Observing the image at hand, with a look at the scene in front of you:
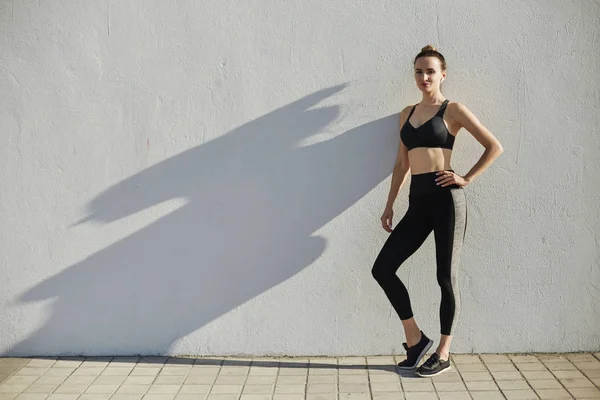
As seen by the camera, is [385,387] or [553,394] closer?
[553,394]

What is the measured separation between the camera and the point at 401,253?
504 centimetres

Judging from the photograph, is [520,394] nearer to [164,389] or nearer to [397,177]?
[397,177]

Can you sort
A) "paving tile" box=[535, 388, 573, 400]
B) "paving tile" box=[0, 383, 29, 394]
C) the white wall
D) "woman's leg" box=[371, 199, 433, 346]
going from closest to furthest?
1. "paving tile" box=[535, 388, 573, 400]
2. "paving tile" box=[0, 383, 29, 394]
3. "woman's leg" box=[371, 199, 433, 346]
4. the white wall

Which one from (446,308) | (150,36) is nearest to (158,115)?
(150,36)

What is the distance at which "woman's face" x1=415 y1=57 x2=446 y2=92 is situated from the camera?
4.93 meters

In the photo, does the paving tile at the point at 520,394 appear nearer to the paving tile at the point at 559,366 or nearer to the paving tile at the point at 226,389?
the paving tile at the point at 559,366

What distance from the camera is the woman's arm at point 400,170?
5129 mm

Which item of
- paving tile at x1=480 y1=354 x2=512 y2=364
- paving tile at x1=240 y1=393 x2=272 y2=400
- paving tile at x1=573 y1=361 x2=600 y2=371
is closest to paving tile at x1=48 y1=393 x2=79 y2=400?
paving tile at x1=240 y1=393 x2=272 y2=400

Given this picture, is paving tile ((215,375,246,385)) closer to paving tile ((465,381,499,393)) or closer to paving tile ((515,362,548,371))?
paving tile ((465,381,499,393))

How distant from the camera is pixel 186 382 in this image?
495 cm

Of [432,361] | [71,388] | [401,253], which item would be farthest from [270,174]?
[71,388]

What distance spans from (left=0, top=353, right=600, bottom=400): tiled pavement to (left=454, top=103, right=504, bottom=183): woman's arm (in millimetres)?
1261

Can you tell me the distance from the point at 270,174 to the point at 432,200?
1.07m

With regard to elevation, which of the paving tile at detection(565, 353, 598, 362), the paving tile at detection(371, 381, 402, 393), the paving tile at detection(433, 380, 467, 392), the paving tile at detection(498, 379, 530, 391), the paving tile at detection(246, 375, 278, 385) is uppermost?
the paving tile at detection(246, 375, 278, 385)
